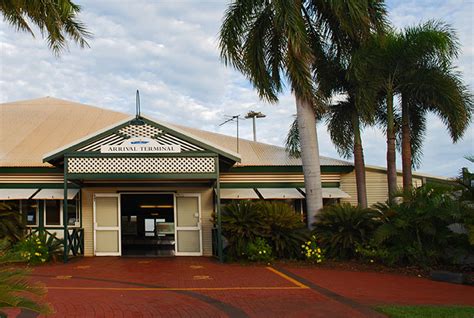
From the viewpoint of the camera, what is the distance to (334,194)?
16.7 metres

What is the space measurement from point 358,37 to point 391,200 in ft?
16.3

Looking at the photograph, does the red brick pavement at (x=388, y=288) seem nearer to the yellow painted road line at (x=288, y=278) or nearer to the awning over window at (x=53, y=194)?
the yellow painted road line at (x=288, y=278)

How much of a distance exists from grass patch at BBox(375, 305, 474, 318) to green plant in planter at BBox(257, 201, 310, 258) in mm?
6159

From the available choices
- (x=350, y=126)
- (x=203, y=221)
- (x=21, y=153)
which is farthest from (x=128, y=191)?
(x=350, y=126)

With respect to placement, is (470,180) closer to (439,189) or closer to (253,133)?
(439,189)

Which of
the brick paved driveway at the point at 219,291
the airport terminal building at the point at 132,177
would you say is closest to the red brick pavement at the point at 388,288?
the brick paved driveway at the point at 219,291

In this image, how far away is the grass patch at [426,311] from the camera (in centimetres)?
756

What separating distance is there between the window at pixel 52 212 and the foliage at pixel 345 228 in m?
8.51

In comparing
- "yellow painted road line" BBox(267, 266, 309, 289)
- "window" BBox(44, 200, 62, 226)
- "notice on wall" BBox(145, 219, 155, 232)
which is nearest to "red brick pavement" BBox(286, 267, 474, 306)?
"yellow painted road line" BBox(267, 266, 309, 289)

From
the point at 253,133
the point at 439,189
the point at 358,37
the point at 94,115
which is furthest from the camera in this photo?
the point at 253,133

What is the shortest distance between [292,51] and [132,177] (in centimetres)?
581

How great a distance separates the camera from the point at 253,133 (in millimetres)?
38344

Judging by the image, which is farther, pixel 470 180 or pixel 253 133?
pixel 253 133

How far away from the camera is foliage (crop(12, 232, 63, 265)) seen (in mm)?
13953
